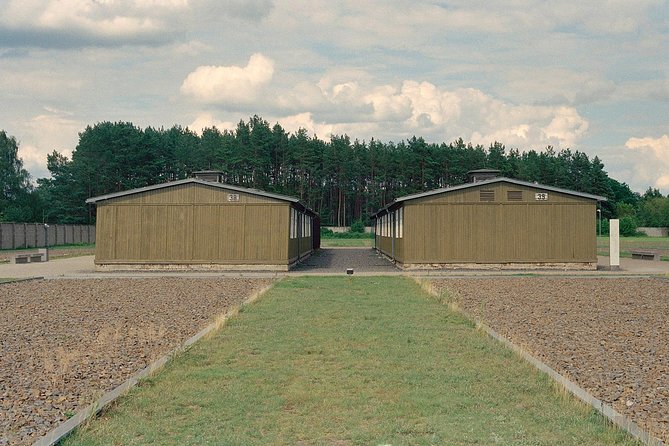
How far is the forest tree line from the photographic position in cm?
7925

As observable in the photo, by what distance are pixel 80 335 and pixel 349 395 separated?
6.13 meters

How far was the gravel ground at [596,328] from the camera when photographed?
7.68m

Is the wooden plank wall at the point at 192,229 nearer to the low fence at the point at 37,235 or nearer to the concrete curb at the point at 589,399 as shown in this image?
the low fence at the point at 37,235

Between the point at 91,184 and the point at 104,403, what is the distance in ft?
253

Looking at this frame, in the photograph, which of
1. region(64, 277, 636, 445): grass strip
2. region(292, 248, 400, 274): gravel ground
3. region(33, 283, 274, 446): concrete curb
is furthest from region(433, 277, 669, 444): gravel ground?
region(292, 248, 400, 274): gravel ground

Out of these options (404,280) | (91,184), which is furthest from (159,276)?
(91,184)

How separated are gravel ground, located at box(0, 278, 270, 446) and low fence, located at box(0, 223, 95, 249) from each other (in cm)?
2561

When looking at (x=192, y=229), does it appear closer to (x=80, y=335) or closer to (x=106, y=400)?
(x=80, y=335)

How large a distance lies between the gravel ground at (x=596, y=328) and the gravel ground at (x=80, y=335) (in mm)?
5456

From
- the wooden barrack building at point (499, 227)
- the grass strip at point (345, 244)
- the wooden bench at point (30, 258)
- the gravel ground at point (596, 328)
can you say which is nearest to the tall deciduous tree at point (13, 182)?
the grass strip at point (345, 244)

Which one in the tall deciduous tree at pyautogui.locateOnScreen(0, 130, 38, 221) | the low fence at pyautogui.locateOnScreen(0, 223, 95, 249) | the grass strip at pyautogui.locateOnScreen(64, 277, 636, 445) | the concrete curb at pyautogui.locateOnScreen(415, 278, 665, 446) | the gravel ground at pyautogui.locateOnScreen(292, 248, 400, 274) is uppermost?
the tall deciduous tree at pyautogui.locateOnScreen(0, 130, 38, 221)

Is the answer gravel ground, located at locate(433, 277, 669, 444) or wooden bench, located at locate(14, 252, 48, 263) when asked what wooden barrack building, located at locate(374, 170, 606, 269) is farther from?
wooden bench, located at locate(14, 252, 48, 263)

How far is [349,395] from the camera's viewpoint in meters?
7.38

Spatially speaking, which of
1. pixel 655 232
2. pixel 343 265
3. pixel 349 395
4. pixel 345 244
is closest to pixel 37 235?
pixel 345 244
